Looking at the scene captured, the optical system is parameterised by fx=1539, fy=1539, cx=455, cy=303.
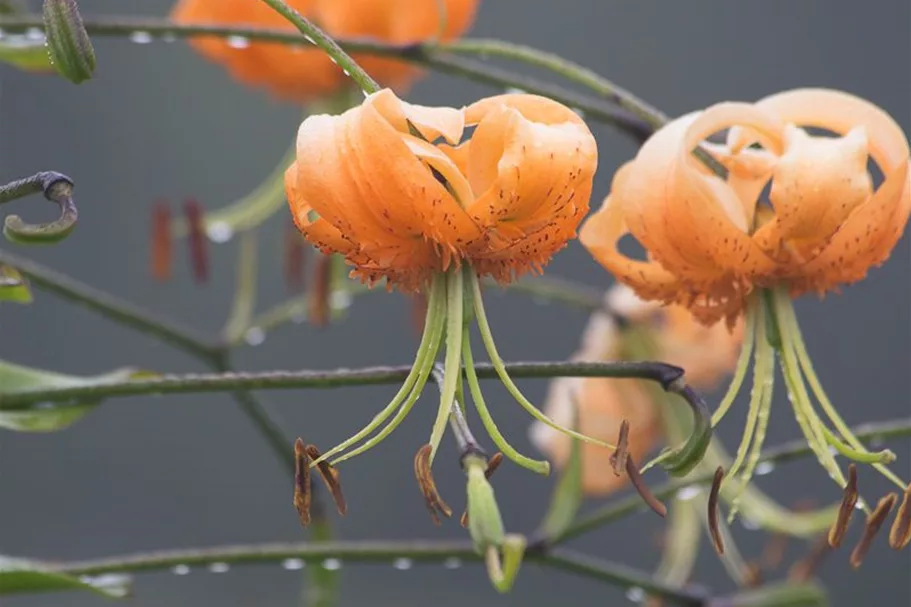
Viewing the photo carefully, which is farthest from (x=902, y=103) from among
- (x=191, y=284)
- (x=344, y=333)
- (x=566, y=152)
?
(x=566, y=152)

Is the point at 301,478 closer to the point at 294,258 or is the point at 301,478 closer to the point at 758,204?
the point at 758,204

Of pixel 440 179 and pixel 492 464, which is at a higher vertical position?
pixel 440 179

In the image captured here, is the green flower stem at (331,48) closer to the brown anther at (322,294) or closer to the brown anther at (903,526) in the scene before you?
the brown anther at (903,526)

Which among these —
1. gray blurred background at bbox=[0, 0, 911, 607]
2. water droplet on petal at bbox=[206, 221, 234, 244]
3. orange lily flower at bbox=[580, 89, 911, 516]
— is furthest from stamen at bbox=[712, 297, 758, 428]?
gray blurred background at bbox=[0, 0, 911, 607]

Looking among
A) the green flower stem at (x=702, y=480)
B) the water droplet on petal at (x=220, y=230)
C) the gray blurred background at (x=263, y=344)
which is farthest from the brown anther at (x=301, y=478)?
the gray blurred background at (x=263, y=344)

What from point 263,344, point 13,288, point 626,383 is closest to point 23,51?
point 13,288

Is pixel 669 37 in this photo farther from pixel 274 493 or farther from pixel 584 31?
pixel 274 493
